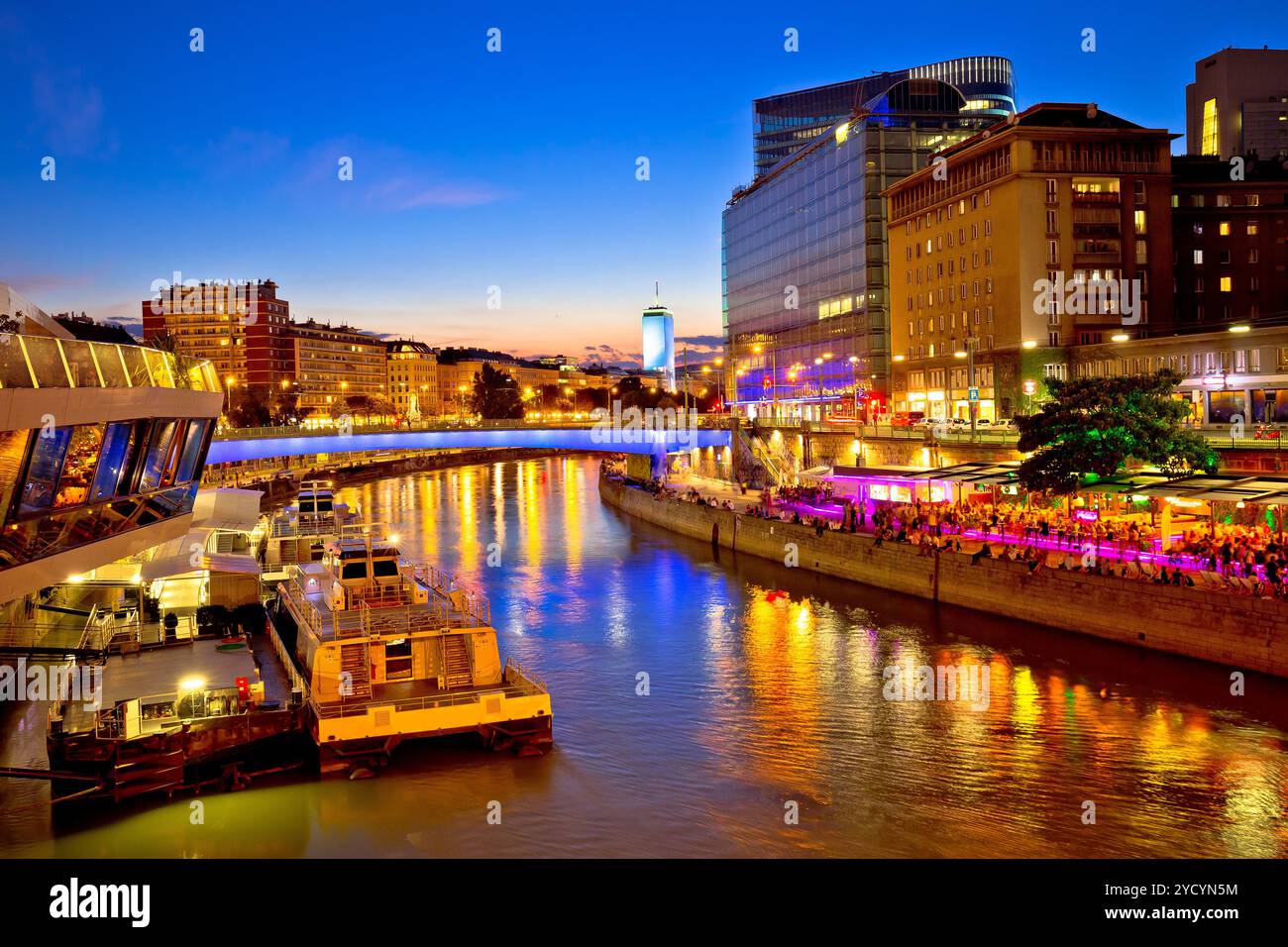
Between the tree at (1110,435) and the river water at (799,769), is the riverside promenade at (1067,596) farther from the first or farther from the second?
the tree at (1110,435)

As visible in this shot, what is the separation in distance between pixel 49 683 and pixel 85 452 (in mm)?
9578

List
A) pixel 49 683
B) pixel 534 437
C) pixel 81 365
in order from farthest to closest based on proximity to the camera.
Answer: pixel 534 437 < pixel 49 683 < pixel 81 365

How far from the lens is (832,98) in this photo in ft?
376

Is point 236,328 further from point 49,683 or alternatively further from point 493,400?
point 49,683

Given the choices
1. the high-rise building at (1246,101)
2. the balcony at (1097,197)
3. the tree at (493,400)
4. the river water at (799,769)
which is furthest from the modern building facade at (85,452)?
the tree at (493,400)

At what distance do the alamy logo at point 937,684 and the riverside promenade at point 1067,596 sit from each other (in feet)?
13.1

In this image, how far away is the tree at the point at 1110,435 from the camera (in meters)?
32.6

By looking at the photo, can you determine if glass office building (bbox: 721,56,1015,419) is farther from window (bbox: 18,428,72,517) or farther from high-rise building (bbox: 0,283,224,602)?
window (bbox: 18,428,72,517)

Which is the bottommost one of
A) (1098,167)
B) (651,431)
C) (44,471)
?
(44,471)

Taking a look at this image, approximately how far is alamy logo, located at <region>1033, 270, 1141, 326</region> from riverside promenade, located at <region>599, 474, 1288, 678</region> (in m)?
24.6

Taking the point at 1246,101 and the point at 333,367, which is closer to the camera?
the point at 1246,101

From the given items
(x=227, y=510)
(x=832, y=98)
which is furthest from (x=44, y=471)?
(x=832, y=98)

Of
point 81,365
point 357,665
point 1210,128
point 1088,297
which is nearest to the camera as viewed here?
point 81,365
